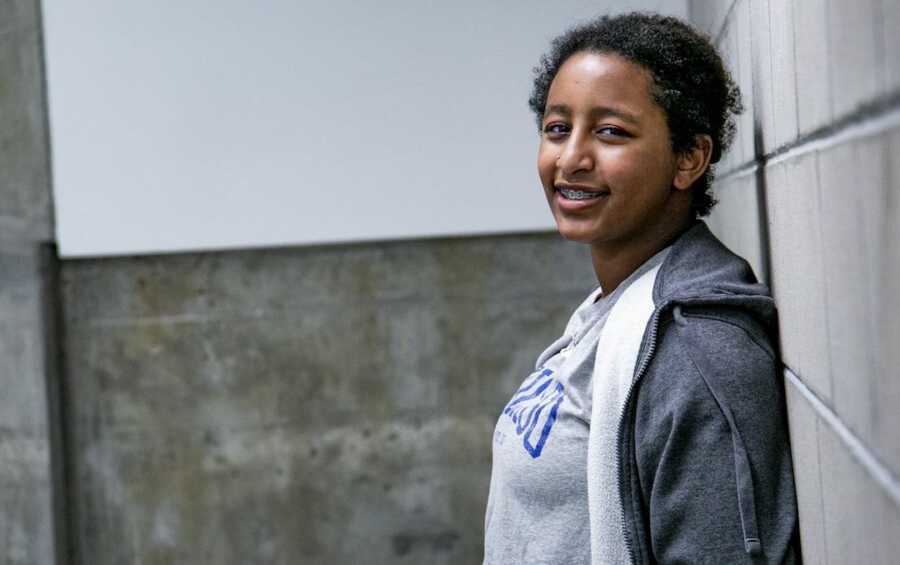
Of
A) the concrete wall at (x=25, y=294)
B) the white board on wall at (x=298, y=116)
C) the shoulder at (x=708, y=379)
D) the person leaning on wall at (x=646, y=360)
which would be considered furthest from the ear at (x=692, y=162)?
the concrete wall at (x=25, y=294)

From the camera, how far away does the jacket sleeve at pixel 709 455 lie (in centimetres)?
142

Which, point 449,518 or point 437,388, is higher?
point 437,388

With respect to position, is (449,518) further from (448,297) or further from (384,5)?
(384,5)

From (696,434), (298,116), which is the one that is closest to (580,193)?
(696,434)

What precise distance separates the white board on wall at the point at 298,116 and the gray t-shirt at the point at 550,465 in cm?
257

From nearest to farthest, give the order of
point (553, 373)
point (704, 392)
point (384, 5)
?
point (704, 392) → point (553, 373) → point (384, 5)

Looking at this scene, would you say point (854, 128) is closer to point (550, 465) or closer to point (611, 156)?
point (611, 156)

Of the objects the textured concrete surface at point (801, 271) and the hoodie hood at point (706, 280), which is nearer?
the textured concrete surface at point (801, 271)

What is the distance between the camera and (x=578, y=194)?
174 centimetres

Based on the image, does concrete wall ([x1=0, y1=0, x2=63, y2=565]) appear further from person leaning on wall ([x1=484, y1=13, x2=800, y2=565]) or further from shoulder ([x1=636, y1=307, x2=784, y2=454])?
shoulder ([x1=636, y1=307, x2=784, y2=454])

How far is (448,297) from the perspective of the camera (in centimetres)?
447

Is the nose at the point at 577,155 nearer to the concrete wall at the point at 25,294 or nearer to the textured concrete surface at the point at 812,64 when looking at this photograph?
the textured concrete surface at the point at 812,64

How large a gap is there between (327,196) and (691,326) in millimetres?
2997

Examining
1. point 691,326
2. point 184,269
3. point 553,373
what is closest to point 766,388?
point 691,326
